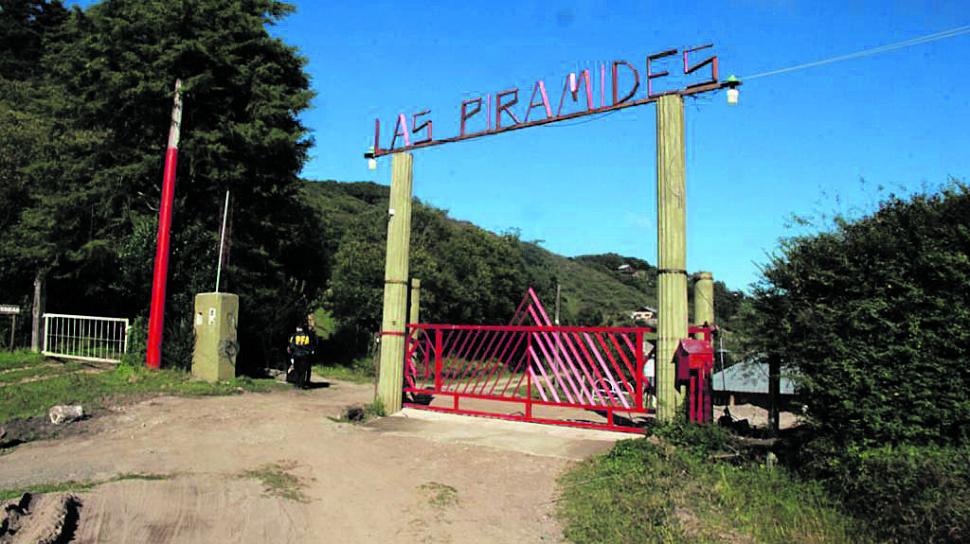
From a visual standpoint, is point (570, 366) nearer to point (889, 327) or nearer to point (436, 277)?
point (889, 327)

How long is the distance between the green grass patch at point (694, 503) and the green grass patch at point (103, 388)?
27.9 ft

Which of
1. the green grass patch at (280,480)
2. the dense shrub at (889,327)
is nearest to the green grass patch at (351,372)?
the green grass patch at (280,480)

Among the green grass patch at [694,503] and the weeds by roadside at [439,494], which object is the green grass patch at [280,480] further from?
the green grass patch at [694,503]

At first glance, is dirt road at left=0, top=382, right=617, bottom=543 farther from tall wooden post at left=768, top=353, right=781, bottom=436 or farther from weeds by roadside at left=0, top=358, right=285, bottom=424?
tall wooden post at left=768, top=353, right=781, bottom=436

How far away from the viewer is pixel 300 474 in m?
7.82

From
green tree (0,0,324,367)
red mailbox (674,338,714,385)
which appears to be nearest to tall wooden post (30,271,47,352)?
green tree (0,0,324,367)

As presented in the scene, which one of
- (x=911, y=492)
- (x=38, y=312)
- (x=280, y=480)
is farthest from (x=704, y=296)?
(x=38, y=312)

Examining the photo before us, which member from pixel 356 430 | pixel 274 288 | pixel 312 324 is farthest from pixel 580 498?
pixel 274 288

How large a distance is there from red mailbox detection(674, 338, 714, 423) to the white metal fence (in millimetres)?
13487

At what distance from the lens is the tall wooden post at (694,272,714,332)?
397 inches

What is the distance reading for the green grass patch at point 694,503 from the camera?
5.54m

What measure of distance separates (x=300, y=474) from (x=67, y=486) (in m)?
2.29

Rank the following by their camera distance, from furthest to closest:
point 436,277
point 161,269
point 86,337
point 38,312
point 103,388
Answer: point 436,277 → point 38,312 → point 86,337 → point 161,269 → point 103,388

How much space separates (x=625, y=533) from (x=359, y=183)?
337 ft
